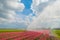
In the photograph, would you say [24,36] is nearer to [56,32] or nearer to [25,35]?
[25,35]

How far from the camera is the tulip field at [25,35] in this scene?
123 inches

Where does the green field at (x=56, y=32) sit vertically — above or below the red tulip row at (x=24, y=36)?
above

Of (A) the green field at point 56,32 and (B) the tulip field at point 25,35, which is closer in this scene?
(B) the tulip field at point 25,35

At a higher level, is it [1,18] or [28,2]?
[28,2]

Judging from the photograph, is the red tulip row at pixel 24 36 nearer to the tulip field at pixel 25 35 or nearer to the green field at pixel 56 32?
the tulip field at pixel 25 35

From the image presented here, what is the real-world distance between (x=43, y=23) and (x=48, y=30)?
0.17 metres

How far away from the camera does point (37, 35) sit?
322 cm

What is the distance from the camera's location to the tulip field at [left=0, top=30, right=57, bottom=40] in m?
3.13

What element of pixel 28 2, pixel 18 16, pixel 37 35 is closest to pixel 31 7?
pixel 28 2

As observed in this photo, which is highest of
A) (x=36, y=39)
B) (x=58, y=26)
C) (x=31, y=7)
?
(x=31, y=7)

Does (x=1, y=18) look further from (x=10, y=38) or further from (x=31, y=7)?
(x=31, y=7)

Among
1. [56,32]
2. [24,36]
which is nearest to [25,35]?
[24,36]

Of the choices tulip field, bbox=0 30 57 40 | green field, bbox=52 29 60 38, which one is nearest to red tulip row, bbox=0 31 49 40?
tulip field, bbox=0 30 57 40

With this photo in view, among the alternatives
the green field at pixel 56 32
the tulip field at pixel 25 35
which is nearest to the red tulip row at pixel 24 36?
the tulip field at pixel 25 35
